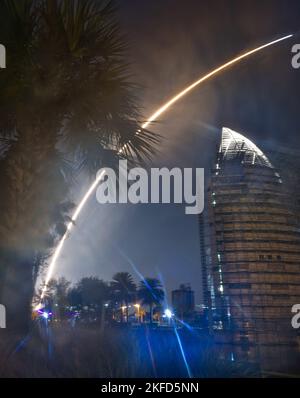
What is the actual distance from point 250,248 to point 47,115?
69.3 meters

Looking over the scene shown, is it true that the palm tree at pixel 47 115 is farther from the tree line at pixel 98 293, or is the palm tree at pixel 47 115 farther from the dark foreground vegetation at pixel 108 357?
the tree line at pixel 98 293

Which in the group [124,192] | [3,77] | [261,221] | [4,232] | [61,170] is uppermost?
[261,221]

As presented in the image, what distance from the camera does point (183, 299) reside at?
114 metres

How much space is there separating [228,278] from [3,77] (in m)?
68.5

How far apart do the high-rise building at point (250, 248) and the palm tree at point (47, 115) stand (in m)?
62.3

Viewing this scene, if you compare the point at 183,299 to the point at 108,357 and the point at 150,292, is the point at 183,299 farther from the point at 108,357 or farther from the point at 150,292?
the point at 108,357

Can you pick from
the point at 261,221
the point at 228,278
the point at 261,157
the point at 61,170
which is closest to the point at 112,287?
the point at 228,278

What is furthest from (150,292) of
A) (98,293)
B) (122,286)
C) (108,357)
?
(108,357)

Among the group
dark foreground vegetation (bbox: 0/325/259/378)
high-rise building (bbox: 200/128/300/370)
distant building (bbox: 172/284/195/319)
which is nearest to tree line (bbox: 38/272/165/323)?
high-rise building (bbox: 200/128/300/370)

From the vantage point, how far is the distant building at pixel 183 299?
108625 millimetres

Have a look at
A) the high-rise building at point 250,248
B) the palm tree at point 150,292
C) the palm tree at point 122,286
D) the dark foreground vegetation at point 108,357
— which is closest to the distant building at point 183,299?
the palm tree at point 150,292

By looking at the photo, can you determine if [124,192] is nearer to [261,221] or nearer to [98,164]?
[98,164]
